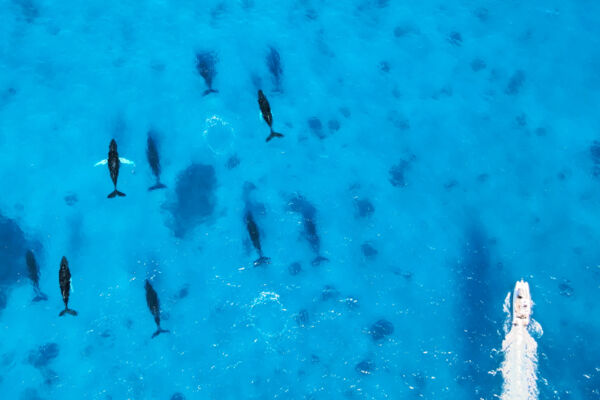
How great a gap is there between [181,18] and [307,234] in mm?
11839

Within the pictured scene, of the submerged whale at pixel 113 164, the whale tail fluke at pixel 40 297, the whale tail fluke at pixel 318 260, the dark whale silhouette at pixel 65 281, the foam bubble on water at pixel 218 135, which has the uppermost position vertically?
the foam bubble on water at pixel 218 135

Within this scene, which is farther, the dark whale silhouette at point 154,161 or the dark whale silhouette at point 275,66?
the dark whale silhouette at point 275,66

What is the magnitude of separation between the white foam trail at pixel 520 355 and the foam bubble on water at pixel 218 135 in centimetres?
1327

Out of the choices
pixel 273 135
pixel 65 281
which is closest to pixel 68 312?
pixel 65 281

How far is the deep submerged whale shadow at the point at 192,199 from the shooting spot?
23.7 meters

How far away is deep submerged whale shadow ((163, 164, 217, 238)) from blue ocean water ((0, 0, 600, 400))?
0.09 m

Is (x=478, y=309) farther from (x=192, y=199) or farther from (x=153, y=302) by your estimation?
(x=153, y=302)

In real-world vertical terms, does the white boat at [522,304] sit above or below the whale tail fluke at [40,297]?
above

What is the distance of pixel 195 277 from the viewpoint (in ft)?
76.1

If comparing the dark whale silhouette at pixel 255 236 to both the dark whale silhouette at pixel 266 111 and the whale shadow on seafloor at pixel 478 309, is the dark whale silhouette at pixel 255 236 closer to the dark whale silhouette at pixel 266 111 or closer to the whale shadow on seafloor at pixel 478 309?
the dark whale silhouette at pixel 266 111

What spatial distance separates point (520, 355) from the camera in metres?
22.2

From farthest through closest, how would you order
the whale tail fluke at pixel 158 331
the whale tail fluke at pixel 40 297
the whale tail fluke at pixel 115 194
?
the whale tail fluke at pixel 40 297 < the whale tail fluke at pixel 115 194 < the whale tail fluke at pixel 158 331

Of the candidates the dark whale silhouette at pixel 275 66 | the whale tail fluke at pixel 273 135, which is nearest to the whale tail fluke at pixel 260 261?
the whale tail fluke at pixel 273 135

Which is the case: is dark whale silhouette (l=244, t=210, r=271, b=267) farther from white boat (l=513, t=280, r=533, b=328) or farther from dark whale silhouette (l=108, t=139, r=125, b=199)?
white boat (l=513, t=280, r=533, b=328)
